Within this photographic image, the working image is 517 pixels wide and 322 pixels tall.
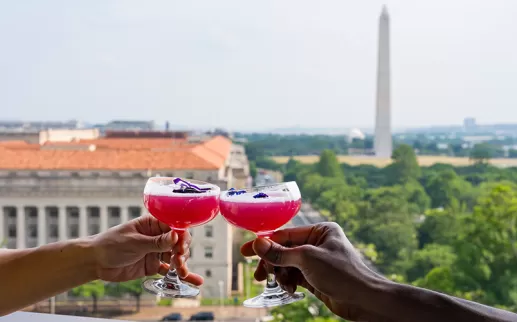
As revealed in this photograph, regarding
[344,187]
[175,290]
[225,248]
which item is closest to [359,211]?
[344,187]

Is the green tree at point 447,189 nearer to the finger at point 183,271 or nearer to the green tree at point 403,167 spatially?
the green tree at point 403,167

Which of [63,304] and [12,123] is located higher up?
[12,123]

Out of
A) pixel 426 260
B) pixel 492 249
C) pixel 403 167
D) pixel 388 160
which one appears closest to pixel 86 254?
pixel 492 249

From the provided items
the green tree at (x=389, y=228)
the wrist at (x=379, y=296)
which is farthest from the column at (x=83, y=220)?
the wrist at (x=379, y=296)

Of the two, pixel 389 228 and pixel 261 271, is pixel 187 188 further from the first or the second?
pixel 389 228

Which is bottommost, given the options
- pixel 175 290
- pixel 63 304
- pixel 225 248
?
pixel 63 304

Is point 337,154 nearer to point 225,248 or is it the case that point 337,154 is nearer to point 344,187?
point 344,187
